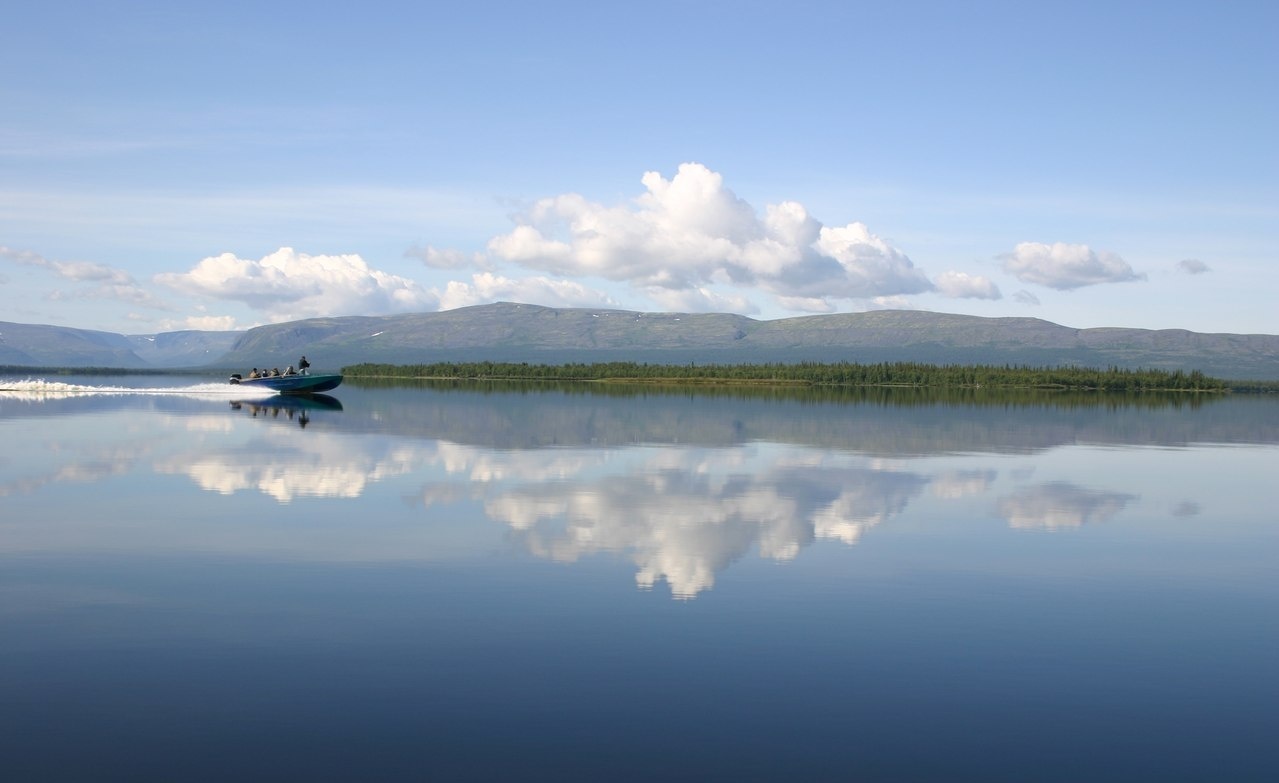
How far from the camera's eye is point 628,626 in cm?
1337

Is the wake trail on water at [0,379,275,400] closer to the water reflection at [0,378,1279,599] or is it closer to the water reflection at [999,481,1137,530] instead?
the water reflection at [0,378,1279,599]

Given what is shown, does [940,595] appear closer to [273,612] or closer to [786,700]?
[786,700]

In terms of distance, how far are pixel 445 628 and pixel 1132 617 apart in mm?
8903

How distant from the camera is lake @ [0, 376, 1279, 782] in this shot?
9633 mm

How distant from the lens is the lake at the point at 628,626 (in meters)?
9.63

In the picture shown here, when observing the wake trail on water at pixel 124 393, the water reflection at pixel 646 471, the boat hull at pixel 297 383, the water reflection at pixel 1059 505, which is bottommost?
the water reflection at pixel 1059 505

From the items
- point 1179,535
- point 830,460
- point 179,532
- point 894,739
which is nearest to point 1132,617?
point 894,739

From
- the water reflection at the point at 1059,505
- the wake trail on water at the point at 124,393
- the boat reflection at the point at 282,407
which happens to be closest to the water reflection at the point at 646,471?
the water reflection at the point at 1059,505

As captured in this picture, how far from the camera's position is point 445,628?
13219 millimetres

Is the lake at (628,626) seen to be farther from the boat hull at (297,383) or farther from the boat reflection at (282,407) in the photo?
the boat hull at (297,383)

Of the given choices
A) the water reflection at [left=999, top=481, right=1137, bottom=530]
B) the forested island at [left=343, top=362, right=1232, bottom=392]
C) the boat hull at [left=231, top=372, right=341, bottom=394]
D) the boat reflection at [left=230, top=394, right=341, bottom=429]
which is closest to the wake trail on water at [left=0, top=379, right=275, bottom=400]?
the boat hull at [left=231, top=372, right=341, bottom=394]

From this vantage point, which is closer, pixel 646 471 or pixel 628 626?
pixel 628 626

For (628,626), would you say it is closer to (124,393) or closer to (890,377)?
(124,393)

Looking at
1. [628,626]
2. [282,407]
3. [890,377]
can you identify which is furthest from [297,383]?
[890,377]
